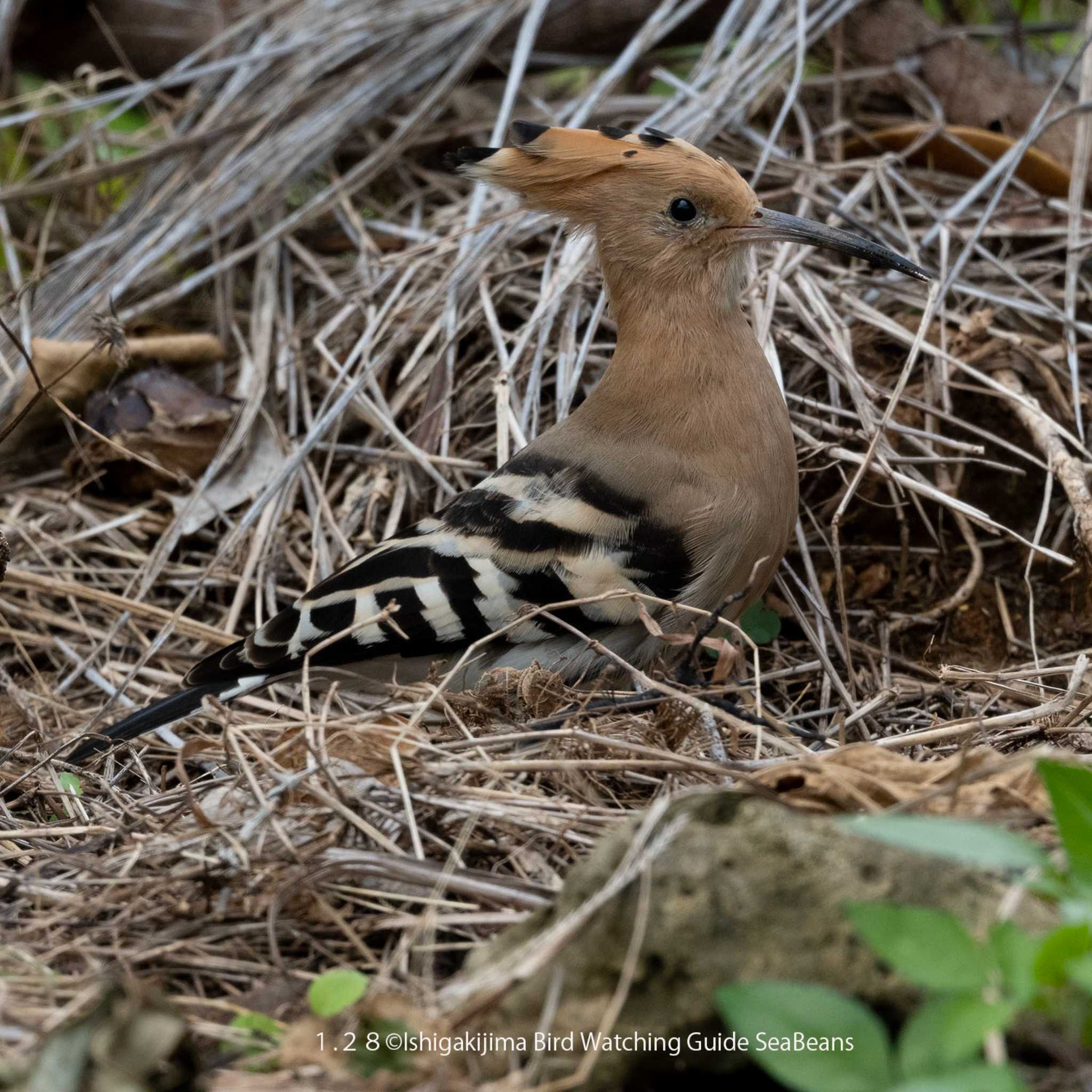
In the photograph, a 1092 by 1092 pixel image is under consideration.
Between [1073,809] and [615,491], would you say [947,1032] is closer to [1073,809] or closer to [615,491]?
[1073,809]

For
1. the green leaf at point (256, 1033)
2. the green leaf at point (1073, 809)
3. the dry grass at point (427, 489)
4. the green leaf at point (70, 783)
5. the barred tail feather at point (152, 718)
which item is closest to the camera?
the green leaf at point (1073, 809)

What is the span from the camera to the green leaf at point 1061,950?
86 centimetres

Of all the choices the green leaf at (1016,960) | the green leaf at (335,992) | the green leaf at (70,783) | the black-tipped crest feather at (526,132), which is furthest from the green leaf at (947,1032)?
the black-tipped crest feather at (526,132)

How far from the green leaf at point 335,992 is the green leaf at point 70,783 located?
78 cm

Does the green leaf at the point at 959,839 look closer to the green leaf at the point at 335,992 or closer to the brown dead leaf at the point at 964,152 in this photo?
the green leaf at the point at 335,992

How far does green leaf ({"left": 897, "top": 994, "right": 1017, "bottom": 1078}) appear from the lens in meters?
0.82

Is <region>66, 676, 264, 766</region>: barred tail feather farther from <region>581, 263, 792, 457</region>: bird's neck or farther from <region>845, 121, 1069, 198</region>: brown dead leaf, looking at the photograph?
<region>845, 121, 1069, 198</region>: brown dead leaf

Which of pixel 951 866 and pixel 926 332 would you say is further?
pixel 926 332

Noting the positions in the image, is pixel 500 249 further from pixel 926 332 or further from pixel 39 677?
pixel 39 677

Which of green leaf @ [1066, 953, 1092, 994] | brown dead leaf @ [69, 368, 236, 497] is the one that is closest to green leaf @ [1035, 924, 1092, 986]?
green leaf @ [1066, 953, 1092, 994]

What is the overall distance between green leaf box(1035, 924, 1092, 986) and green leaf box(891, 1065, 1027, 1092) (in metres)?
0.08

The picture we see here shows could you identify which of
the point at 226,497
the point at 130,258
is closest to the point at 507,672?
the point at 226,497

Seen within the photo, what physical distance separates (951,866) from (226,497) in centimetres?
185

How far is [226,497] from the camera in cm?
258
